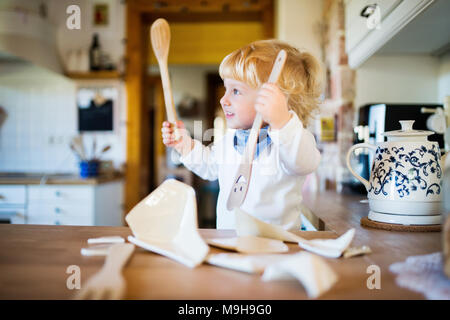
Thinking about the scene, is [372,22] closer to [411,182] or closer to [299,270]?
[411,182]

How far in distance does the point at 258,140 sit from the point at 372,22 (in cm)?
65

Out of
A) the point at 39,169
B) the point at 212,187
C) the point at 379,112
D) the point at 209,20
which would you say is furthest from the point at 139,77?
the point at 212,187

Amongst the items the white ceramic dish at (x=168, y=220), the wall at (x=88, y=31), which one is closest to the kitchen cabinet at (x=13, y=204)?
the wall at (x=88, y=31)

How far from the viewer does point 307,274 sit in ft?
1.07

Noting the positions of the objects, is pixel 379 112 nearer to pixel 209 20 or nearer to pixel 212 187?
pixel 209 20

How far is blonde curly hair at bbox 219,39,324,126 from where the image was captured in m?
0.84

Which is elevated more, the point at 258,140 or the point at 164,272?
the point at 258,140

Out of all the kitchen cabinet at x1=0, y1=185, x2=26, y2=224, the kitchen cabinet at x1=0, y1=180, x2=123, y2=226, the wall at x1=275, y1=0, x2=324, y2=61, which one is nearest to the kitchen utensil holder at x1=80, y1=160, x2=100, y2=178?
the kitchen cabinet at x1=0, y1=180, x2=123, y2=226

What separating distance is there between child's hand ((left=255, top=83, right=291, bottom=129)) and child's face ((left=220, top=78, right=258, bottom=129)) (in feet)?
0.83

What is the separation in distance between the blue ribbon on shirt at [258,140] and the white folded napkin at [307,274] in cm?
58

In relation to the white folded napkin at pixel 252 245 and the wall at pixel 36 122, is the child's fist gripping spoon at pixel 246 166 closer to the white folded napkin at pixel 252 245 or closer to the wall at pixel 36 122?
the white folded napkin at pixel 252 245

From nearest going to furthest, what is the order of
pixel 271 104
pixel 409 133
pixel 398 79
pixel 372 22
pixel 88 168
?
pixel 271 104 < pixel 409 133 < pixel 372 22 < pixel 398 79 < pixel 88 168

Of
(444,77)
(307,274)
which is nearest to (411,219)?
(307,274)
